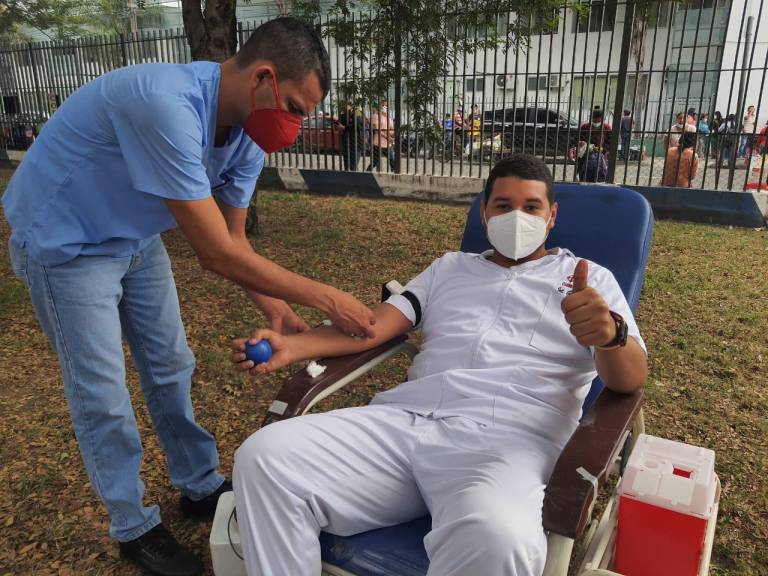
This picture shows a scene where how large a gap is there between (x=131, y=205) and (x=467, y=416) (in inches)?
44.7

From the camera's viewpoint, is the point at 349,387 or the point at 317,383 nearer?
the point at 317,383


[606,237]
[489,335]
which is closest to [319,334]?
[489,335]

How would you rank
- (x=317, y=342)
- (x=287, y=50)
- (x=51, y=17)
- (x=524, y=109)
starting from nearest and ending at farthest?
(x=287, y=50) < (x=317, y=342) < (x=524, y=109) < (x=51, y=17)

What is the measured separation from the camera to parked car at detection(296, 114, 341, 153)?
29.4 ft

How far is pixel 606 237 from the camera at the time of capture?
7.63 feet

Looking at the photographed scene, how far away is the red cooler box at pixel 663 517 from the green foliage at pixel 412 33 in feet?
13.8

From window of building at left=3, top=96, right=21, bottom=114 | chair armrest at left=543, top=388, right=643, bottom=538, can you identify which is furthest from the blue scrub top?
window of building at left=3, top=96, right=21, bottom=114

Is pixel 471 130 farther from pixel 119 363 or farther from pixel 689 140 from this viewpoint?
pixel 119 363

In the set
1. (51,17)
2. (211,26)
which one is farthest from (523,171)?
(51,17)

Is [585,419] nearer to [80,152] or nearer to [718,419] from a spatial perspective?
[80,152]

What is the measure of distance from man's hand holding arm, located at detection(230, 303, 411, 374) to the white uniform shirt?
0.06m

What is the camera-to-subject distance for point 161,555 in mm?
2014

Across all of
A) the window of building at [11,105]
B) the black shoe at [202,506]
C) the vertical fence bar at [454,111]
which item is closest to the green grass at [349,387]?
the black shoe at [202,506]

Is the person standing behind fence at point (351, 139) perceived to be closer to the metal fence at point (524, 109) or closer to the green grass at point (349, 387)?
the metal fence at point (524, 109)
